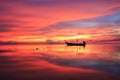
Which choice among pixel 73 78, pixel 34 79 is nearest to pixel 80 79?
pixel 73 78

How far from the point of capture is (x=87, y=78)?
1845 cm

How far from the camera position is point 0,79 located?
1802cm

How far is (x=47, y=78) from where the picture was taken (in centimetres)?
1870

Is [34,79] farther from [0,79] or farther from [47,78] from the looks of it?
[0,79]

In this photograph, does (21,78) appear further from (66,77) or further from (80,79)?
(80,79)

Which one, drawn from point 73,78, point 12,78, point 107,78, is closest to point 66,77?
point 73,78

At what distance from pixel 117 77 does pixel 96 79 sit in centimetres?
222

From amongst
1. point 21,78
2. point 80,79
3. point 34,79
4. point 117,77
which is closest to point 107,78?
point 117,77

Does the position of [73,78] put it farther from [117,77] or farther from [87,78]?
[117,77]

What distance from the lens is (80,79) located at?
18.2 meters

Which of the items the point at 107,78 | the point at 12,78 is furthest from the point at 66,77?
the point at 12,78

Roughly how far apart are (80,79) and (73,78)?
0.72 meters

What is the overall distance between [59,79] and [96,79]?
3.46 m

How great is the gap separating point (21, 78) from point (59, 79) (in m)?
3.67
